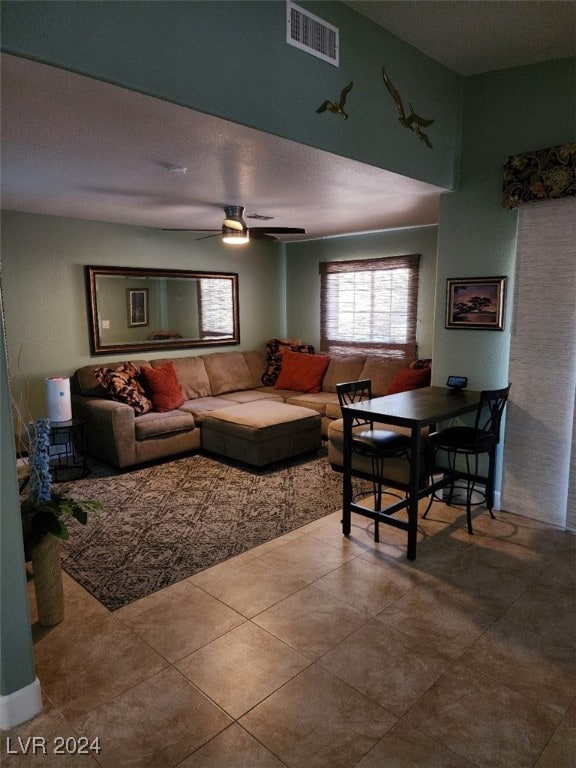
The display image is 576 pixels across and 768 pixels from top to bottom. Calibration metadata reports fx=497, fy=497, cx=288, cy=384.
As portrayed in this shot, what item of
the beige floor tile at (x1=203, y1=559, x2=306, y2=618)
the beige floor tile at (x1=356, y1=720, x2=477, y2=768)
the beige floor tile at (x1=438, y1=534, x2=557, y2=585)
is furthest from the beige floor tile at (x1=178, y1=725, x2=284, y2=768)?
the beige floor tile at (x1=438, y1=534, x2=557, y2=585)

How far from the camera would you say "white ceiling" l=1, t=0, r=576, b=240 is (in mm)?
2061

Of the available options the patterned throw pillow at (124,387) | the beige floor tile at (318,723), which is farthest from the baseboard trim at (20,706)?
the patterned throw pillow at (124,387)

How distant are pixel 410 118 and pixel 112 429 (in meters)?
3.41

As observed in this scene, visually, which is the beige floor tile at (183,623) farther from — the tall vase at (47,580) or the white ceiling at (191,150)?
the white ceiling at (191,150)

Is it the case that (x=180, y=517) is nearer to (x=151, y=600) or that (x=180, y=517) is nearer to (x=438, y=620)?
(x=151, y=600)

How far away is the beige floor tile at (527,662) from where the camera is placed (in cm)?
197

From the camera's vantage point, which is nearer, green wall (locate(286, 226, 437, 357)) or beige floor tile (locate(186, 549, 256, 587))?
beige floor tile (locate(186, 549, 256, 587))

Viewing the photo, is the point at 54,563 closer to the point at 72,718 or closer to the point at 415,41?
the point at 72,718

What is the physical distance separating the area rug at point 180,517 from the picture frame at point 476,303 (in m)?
1.67

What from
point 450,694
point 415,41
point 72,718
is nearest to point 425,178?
point 415,41

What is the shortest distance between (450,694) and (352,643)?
0.46 meters

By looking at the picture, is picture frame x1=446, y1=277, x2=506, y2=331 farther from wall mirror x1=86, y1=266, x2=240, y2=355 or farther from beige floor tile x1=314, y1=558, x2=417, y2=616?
wall mirror x1=86, y1=266, x2=240, y2=355

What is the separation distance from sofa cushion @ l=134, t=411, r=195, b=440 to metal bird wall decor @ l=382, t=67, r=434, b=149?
10.4ft

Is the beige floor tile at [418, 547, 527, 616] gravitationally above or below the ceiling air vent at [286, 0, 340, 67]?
below
